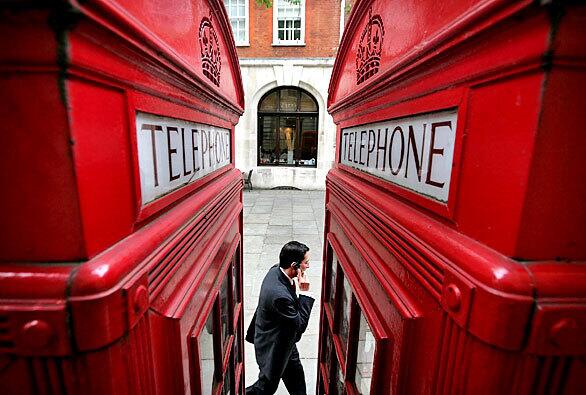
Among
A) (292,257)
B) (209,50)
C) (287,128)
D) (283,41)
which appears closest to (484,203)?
(209,50)

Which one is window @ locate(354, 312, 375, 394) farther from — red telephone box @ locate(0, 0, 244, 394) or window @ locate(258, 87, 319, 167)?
window @ locate(258, 87, 319, 167)

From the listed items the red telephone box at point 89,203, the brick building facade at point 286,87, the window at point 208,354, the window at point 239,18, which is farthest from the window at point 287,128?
the red telephone box at point 89,203

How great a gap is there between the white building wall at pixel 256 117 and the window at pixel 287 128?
37cm

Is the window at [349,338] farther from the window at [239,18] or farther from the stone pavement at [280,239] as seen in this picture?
the window at [239,18]

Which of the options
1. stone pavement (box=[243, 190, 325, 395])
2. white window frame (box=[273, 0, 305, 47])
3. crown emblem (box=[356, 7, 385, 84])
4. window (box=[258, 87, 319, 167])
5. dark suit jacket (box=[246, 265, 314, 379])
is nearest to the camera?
crown emblem (box=[356, 7, 385, 84])

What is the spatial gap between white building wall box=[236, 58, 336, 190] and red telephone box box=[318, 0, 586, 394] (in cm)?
1006

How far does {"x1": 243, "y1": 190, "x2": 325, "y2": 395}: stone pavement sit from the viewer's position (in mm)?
3508

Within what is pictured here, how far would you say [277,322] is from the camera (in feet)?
8.26

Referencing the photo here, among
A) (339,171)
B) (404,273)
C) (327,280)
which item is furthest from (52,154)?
(327,280)

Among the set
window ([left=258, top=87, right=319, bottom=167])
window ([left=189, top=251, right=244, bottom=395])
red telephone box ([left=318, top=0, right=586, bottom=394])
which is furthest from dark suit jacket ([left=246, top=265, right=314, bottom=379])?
window ([left=258, top=87, right=319, bottom=167])

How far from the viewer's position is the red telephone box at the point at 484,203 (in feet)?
1.71

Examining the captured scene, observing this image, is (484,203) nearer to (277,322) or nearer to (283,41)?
(277,322)

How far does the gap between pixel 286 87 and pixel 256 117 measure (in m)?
1.50

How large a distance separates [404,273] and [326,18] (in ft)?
37.7
